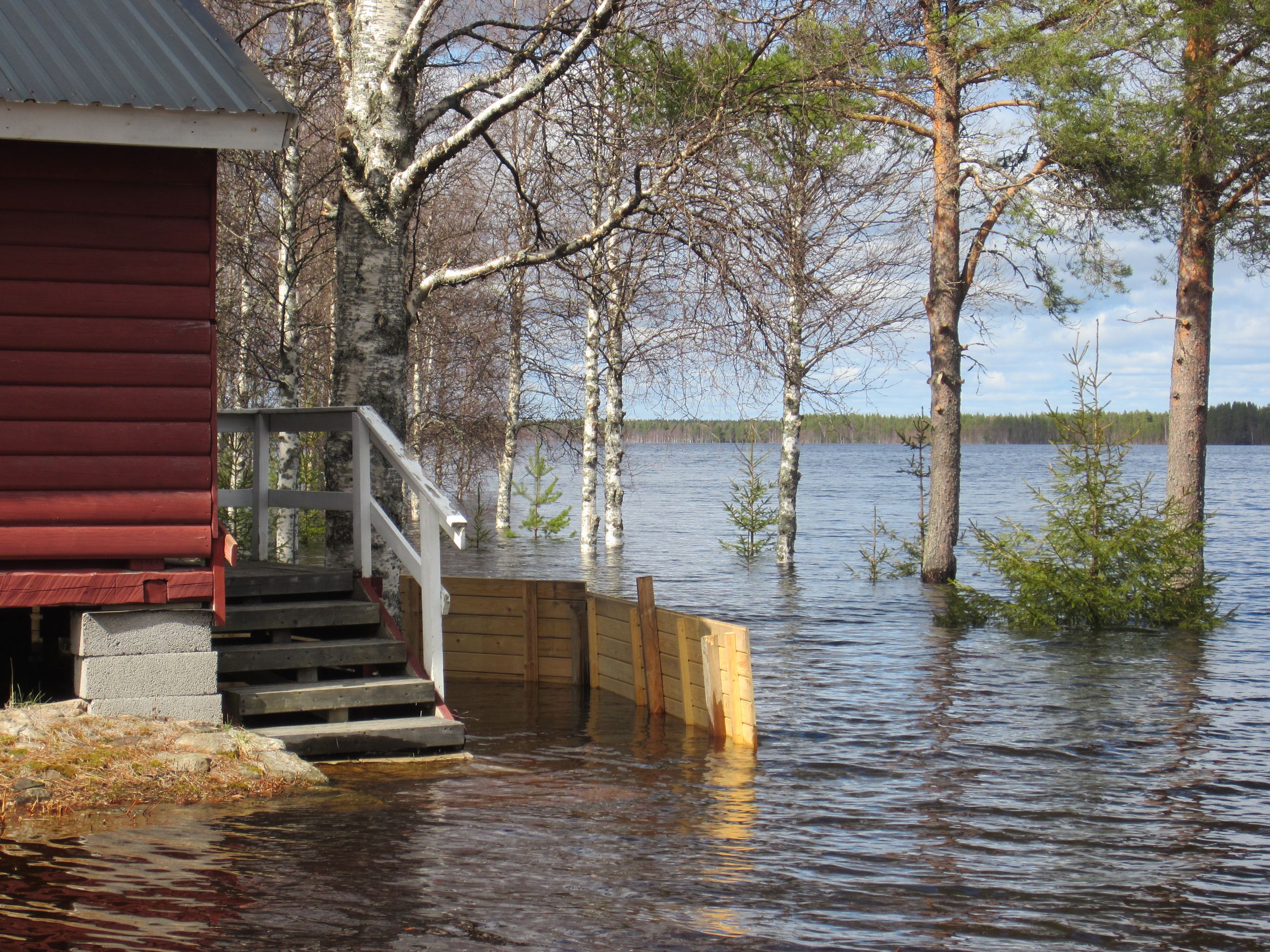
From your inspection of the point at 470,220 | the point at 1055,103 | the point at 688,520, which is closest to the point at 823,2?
the point at 1055,103

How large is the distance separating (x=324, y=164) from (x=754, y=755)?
54.2ft

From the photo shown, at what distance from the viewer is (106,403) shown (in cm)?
763

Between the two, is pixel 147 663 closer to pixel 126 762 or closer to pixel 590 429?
pixel 126 762

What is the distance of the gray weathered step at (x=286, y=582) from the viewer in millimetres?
9273

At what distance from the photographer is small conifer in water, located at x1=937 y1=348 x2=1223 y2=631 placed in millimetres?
16766

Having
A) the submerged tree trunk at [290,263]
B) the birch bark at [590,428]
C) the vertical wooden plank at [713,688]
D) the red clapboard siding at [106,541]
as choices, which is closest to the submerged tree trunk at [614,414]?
the birch bark at [590,428]

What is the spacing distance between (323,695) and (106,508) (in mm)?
2040

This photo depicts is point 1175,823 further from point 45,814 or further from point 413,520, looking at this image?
point 413,520

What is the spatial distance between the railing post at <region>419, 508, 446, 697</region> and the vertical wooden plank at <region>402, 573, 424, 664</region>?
3891 millimetres

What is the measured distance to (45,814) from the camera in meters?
6.83

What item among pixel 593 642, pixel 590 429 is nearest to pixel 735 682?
pixel 593 642

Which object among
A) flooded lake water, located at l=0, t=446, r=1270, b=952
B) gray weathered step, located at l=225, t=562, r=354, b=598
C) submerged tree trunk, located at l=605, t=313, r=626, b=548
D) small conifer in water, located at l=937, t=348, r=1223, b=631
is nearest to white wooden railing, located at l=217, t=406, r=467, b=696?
gray weathered step, located at l=225, t=562, r=354, b=598

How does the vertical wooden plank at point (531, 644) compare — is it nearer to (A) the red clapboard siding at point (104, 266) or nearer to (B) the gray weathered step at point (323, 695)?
(B) the gray weathered step at point (323, 695)

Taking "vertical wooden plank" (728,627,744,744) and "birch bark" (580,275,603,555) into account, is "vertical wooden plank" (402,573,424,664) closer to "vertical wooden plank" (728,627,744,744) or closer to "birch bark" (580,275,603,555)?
"vertical wooden plank" (728,627,744,744)
